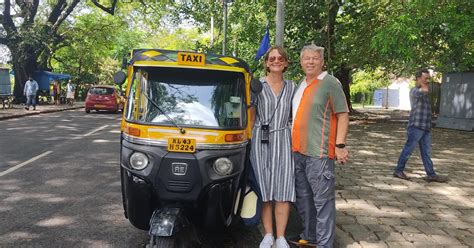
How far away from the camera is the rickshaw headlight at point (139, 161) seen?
3748mm

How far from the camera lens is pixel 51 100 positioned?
33.9 m

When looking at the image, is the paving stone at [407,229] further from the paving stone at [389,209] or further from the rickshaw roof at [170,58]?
A: the rickshaw roof at [170,58]

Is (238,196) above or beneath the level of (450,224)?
above

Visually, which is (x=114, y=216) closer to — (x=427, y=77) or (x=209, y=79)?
(x=209, y=79)

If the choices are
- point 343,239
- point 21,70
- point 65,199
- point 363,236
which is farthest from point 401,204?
point 21,70

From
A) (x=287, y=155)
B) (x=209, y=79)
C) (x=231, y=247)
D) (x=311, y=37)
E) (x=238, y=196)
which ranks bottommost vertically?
(x=231, y=247)

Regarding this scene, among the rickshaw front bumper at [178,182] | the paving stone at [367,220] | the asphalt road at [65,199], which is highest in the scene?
the rickshaw front bumper at [178,182]

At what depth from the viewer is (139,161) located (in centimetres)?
376

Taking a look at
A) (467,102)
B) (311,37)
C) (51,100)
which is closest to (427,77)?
(311,37)

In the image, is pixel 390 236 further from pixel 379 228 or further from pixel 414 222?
pixel 414 222

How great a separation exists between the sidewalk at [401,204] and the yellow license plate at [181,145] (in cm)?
186

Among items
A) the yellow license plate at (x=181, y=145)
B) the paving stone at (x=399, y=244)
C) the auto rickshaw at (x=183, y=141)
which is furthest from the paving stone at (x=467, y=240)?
the yellow license plate at (x=181, y=145)

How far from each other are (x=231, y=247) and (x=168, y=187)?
3.73 ft

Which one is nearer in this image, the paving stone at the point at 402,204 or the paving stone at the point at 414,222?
the paving stone at the point at 402,204
